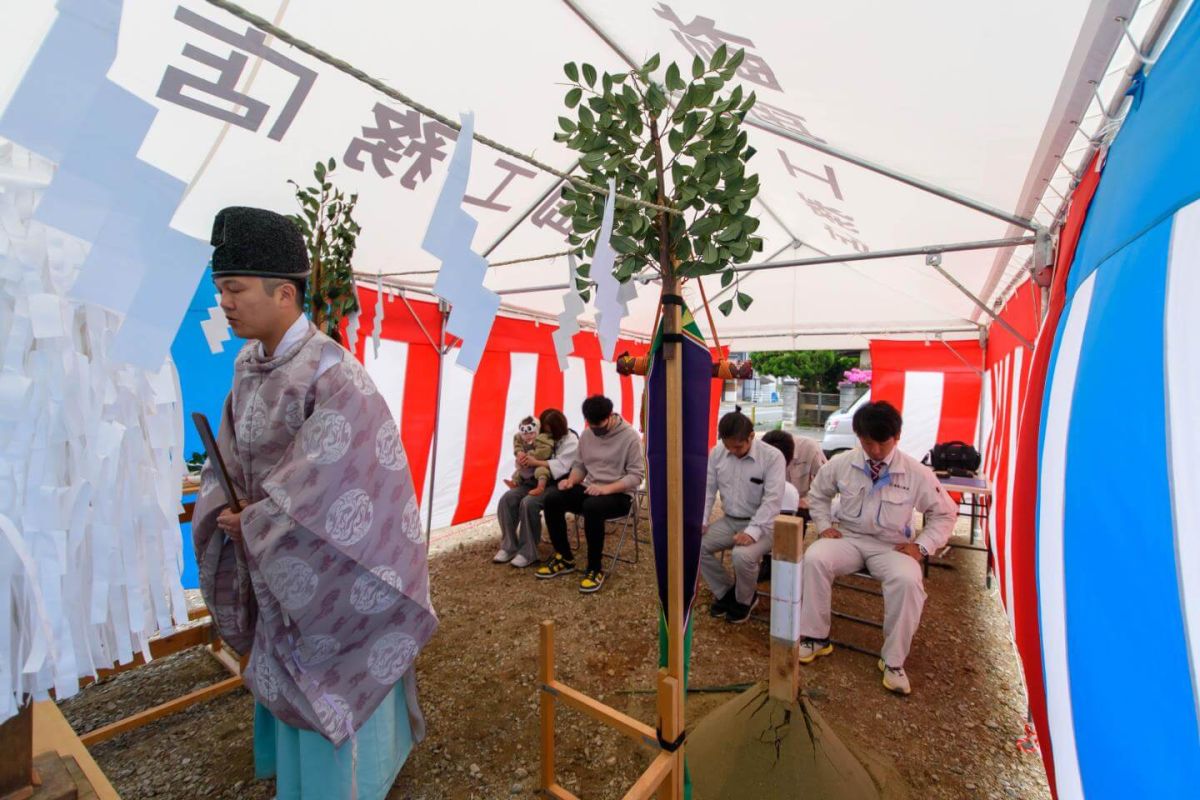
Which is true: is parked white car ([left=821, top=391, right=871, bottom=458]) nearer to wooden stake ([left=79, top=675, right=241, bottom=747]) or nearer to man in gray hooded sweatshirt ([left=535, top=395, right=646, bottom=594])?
man in gray hooded sweatshirt ([left=535, top=395, right=646, bottom=594])

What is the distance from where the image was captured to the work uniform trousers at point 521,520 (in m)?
3.92

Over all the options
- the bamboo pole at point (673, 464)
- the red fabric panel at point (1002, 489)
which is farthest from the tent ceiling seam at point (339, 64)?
the red fabric panel at point (1002, 489)

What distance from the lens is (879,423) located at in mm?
2617

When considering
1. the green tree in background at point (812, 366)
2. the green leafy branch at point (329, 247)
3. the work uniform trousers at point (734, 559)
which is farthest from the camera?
the green tree in background at point (812, 366)

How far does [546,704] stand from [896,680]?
1.73m

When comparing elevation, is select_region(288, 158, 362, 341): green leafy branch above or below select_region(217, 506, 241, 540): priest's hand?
above

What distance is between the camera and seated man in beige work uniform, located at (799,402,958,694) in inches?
101

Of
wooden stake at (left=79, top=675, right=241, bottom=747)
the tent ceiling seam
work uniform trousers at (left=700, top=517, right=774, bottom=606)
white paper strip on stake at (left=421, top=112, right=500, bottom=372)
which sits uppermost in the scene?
the tent ceiling seam

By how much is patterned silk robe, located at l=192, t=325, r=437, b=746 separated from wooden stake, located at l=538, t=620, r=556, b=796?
0.36 meters

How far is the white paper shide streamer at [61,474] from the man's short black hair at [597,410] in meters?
2.73

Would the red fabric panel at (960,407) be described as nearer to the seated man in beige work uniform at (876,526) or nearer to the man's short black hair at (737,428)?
the seated man in beige work uniform at (876,526)

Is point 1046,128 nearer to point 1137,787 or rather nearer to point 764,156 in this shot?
point 764,156

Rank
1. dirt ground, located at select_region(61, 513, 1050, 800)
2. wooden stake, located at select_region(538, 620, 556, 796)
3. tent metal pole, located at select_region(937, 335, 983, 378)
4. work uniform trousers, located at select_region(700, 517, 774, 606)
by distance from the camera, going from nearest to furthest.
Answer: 1. wooden stake, located at select_region(538, 620, 556, 796)
2. dirt ground, located at select_region(61, 513, 1050, 800)
3. work uniform trousers, located at select_region(700, 517, 774, 606)
4. tent metal pole, located at select_region(937, 335, 983, 378)

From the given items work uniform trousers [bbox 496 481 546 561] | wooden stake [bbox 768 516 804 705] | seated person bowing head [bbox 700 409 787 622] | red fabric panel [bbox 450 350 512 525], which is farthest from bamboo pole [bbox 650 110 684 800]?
red fabric panel [bbox 450 350 512 525]
